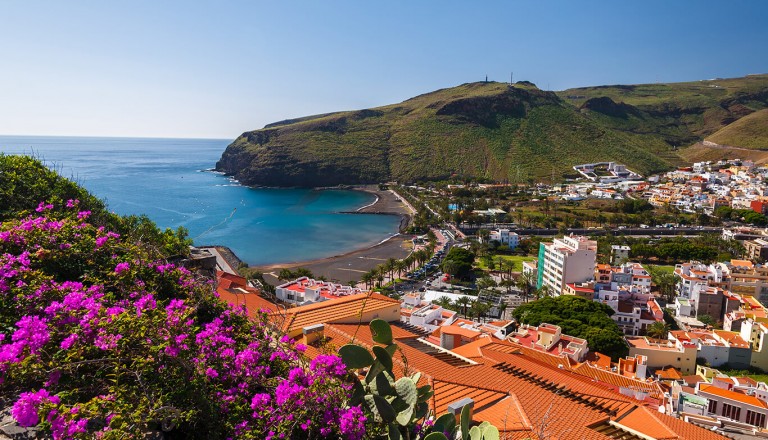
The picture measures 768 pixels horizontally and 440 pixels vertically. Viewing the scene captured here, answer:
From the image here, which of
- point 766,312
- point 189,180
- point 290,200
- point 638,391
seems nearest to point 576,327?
point 638,391

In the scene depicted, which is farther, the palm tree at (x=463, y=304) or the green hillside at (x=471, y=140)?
the green hillside at (x=471, y=140)

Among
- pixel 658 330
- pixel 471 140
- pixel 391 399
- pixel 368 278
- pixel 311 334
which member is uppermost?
pixel 471 140

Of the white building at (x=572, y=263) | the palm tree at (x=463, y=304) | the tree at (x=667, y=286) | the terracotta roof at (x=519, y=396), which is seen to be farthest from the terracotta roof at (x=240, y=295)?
the tree at (x=667, y=286)

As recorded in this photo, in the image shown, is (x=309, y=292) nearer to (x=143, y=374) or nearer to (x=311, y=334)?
(x=311, y=334)

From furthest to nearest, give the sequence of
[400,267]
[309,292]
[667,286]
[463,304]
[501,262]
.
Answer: [501,262] < [400,267] < [667,286] < [463,304] < [309,292]

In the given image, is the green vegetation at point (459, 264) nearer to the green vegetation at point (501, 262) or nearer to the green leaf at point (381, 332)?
the green vegetation at point (501, 262)

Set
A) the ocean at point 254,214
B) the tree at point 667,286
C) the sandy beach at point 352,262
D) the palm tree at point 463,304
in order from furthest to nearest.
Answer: the ocean at point 254,214 → the sandy beach at point 352,262 → the tree at point 667,286 → the palm tree at point 463,304

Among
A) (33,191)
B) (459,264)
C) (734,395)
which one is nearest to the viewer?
(33,191)

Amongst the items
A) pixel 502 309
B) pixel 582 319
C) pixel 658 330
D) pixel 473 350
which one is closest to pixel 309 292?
pixel 502 309
